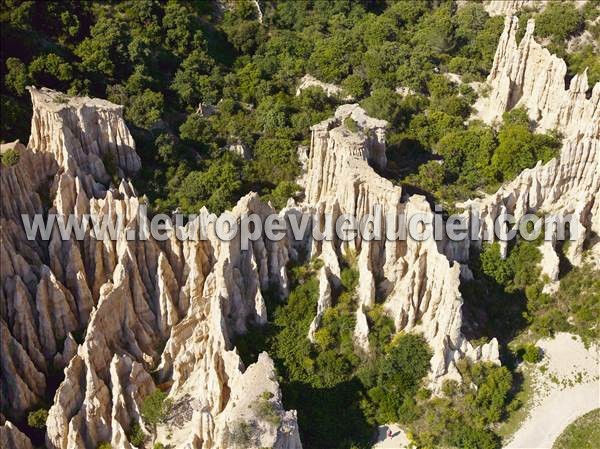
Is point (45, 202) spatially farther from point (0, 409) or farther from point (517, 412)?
point (517, 412)

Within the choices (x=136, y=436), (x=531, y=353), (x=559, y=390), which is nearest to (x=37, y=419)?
(x=136, y=436)

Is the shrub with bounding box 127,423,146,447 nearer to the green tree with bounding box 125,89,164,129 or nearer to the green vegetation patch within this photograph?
the green vegetation patch

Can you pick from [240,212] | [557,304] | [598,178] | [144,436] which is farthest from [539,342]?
[144,436]

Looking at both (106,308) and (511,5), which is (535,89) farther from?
(106,308)

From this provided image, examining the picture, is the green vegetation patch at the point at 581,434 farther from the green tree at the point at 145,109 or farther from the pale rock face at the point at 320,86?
the green tree at the point at 145,109

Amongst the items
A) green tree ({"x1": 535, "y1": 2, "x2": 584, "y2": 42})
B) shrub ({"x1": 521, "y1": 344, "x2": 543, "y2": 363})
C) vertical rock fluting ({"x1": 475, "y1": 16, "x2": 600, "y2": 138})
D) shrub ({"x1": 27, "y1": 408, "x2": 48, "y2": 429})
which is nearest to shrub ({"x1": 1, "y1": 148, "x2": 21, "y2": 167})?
shrub ({"x1": 27, "y1": 408, "x2": 48, "y2": 429})

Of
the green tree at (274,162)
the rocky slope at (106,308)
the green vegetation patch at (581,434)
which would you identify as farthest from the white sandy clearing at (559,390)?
the green tree at (274,162)
